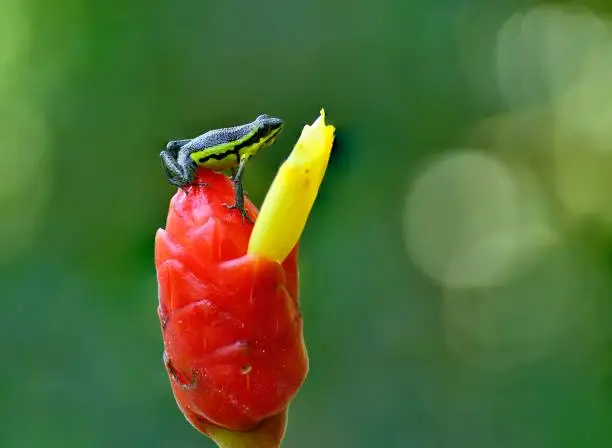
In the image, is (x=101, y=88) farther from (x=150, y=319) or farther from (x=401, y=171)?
(x=401, y=171)

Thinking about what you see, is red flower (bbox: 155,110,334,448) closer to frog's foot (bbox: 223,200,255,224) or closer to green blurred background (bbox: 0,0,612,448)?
frog's foot (bbox: 223,200,255,224)

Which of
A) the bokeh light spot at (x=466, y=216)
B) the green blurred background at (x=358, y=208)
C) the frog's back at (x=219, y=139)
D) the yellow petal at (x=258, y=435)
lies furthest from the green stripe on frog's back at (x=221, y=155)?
the bokeh light spot at (x=466, y=216)

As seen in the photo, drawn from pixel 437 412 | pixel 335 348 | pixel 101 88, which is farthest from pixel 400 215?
pixel 101 88

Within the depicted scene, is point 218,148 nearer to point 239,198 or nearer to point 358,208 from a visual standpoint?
point 239,198

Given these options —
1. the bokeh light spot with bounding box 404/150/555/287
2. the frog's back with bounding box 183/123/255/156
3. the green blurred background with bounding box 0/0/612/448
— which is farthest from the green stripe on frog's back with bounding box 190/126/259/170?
the bokeh light spot with bounding box 404/150/555/287

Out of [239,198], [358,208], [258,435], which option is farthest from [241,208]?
[358,208]
